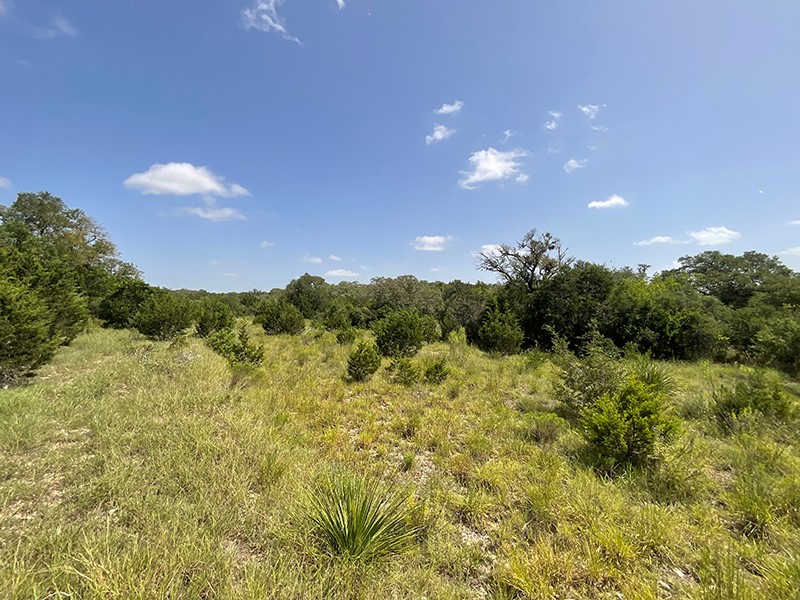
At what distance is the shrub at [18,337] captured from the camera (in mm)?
6207

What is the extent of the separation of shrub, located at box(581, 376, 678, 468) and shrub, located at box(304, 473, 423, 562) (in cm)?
287

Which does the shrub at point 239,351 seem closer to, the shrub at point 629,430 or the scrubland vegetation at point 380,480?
the scrubland vegetation at point 380,480

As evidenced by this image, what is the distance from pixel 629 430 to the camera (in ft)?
13.5

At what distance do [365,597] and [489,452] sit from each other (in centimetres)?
290

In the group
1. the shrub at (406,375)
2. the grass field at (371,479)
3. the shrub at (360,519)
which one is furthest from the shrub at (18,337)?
the shrub at (406,375)

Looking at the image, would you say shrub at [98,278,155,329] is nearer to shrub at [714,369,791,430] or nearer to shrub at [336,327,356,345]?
shrub at [336,327,356,345]

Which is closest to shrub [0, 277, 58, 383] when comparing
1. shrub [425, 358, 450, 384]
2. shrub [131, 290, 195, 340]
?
shrub [131, 290, 195, 340]

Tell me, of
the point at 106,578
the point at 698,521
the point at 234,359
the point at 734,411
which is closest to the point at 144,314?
the point at 234,359

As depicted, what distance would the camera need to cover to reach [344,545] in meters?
2.49

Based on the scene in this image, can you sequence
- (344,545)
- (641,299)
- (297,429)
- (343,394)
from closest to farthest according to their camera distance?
(344,545)
(297,429)
(343,394)
(641,299)

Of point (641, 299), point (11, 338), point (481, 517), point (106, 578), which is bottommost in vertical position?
point (481, 517)

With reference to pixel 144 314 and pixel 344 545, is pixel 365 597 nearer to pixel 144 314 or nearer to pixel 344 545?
pixel 344 545

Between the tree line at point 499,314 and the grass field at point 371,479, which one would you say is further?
the tree line at point 499,314

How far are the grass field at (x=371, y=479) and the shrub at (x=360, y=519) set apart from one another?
0.25 feet
